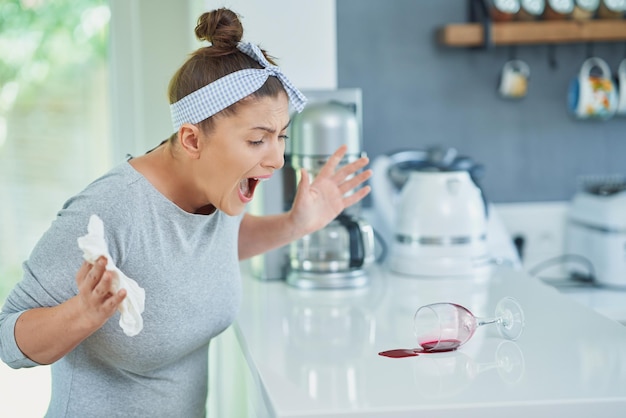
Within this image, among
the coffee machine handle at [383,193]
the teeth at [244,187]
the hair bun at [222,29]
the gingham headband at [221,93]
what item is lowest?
the coffee machine handle at [383,193]

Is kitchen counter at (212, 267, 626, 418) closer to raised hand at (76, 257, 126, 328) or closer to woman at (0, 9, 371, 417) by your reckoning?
woman at (0, 9, 371, 417)

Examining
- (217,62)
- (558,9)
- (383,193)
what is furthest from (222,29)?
(558,9)

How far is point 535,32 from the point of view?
254 cm

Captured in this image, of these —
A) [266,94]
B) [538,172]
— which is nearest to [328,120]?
[266,94]

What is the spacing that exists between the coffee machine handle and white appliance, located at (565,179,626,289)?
60 cm

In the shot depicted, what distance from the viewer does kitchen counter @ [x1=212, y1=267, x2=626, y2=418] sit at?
1.26 m

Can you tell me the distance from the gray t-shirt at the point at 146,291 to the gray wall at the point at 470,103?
1161 millimetres

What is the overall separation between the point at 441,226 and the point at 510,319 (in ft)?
2.05

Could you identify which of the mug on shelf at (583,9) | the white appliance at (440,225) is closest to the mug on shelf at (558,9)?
the mug on shelf at (583,9)

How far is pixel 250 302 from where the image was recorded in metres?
1.97

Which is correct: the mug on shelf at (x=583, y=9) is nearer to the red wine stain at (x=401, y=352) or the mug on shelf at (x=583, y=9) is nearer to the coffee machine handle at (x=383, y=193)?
the coffee machine handle at (x=383, y=193)

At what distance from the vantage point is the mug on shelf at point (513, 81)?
8.62ft

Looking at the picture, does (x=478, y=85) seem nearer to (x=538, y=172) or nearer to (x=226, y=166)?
(x=538, y=172)

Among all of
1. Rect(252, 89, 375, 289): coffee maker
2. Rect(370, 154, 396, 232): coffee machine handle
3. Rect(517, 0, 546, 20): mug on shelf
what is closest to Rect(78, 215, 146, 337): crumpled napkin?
Rect(252, 89, 375, 289): coffee maker
